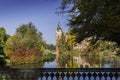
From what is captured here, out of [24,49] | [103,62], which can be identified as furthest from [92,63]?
[24,49]

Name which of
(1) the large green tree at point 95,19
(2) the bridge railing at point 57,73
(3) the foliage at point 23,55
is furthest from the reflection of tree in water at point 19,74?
(3) the foliage at point 23,55

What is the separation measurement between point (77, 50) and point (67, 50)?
16958 millimetres

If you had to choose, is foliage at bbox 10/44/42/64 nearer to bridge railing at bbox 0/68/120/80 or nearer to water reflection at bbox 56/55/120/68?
water reflection at bbox 56/55/120/68

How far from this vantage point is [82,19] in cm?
1825

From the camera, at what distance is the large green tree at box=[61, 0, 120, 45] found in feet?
51.0

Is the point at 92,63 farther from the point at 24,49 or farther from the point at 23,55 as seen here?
the point at 24,49

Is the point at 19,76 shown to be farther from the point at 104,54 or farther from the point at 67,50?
the point at 104,54

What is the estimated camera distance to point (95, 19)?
57.2ft

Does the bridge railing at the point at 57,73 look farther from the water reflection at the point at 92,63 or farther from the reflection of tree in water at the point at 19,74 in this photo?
the water reflection at the point at 92,63

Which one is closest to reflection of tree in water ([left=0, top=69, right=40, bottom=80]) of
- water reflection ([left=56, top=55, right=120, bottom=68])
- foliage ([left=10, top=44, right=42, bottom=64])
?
water reflection ([left=56, top=55, right=120, bottom=68])

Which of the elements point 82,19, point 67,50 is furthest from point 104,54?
point 82,19

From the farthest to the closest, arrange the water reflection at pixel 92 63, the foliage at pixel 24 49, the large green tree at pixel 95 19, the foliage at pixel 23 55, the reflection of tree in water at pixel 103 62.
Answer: the foliage at pixel 24 49, the foliage at pixel 23 55, the reflection of tree in water at pixel 103 62, the water reflection at pixel 92 63, the large green tree at pixel 95 19

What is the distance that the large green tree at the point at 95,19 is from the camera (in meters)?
15.5

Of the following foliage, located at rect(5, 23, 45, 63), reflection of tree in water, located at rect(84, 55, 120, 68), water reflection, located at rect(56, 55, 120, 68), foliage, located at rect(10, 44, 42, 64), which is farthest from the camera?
foliage, located at rect(5, 23, 45, 63)
